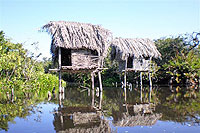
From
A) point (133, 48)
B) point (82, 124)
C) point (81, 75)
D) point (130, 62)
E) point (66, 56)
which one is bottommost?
point (82, 124)

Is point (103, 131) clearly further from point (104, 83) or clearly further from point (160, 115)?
point (104, 83)

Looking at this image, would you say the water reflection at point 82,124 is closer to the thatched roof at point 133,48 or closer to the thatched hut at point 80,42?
the thatched hut at point 80,42

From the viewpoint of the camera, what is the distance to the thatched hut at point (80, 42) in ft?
41.7

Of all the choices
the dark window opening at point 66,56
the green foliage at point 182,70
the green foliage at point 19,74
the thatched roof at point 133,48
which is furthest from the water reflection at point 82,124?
the green foliage at point 182,70

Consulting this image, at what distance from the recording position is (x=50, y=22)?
1308cm

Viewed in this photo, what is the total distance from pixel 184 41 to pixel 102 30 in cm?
1413

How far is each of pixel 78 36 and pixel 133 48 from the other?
585 centimetres

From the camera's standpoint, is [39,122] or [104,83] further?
[104,83]

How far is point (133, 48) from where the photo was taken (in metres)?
17.3

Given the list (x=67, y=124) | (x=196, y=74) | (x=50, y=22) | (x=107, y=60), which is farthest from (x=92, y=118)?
(x=107, y=60)

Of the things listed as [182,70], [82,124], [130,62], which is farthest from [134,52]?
[82,124]

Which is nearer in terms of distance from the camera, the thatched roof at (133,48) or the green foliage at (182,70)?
the thatched roof at (133,48)

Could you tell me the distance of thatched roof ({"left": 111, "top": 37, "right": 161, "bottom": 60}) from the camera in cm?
1690

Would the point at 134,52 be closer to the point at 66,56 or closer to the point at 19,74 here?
the point at 66,56
